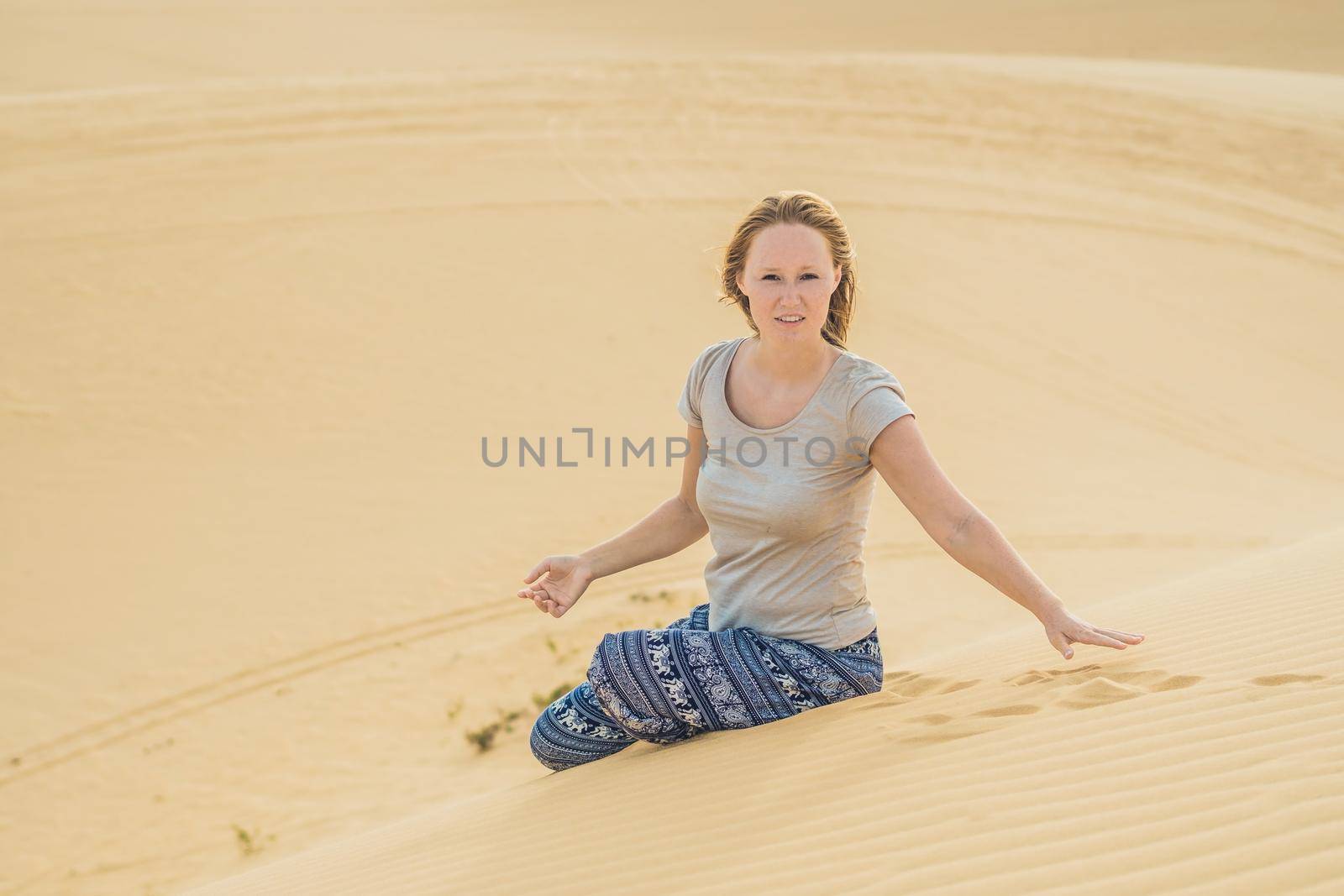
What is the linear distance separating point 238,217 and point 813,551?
1147 centimetres

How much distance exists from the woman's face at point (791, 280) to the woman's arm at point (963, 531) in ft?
1.25

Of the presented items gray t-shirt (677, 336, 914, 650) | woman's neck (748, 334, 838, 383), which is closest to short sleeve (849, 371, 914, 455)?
gray t-shirt (677, 336, 914, 650)

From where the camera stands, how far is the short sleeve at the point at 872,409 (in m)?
3.31

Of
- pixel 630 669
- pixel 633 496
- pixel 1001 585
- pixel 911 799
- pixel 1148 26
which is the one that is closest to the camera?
pixel 911 799

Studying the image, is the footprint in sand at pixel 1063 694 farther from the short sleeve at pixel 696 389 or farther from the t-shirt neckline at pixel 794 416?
the short sleeve at pixel 696 389

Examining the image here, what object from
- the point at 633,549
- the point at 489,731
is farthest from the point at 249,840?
the point at 633,549

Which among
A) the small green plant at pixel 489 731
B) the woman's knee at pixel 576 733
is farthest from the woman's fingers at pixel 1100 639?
the small green plant at pixel 489 731

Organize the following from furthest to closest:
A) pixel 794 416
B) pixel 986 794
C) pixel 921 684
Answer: pixel 921 684 → pixel 794 416 → pixel 986 794

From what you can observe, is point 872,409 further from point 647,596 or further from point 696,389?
point 647,596

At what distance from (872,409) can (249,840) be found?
3.79 meters

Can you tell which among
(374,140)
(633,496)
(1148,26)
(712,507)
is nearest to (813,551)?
(712,507)

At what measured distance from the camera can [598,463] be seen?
9.95 metres

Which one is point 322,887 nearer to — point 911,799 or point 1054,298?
point 911,799

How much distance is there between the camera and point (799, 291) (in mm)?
3383
